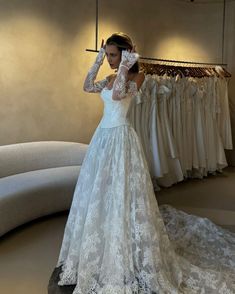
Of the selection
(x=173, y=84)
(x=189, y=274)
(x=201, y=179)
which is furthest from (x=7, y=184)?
(x=201, y=179)

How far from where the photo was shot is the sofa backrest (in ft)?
11.2

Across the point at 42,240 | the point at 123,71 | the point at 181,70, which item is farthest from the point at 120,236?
the point at 181,70

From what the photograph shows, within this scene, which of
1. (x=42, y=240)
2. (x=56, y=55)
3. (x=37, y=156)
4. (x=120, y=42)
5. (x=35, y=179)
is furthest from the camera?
(x=56, y=55)

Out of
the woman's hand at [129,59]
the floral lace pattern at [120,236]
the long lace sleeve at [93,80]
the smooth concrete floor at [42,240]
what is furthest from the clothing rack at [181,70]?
the floral lace pattern at [120,236]

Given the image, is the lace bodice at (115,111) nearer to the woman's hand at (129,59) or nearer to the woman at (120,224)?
the woman at (120,224)

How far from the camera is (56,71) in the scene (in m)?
3.96

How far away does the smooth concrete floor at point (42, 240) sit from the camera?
2.13m

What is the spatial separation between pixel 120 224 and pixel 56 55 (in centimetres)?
262

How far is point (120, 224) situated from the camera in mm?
1934

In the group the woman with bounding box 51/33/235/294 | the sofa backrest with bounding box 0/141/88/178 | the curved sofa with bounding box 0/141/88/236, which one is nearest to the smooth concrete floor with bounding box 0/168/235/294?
the curved sofa with bounding box 0/141/88/236

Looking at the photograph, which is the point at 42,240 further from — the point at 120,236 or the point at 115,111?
the point at 115,111

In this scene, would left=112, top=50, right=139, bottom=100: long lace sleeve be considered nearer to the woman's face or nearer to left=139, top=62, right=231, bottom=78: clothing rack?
the woman's face

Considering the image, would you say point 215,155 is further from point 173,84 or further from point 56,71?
point 56,71

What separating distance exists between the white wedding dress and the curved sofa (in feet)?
2.79
